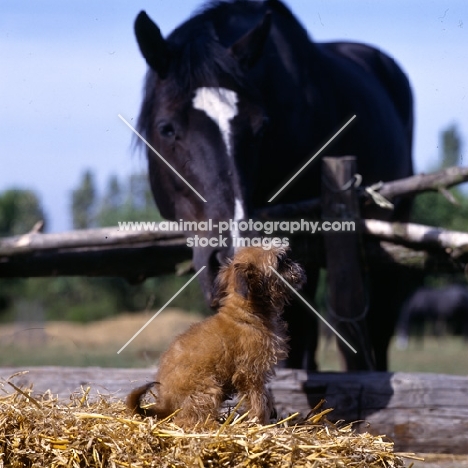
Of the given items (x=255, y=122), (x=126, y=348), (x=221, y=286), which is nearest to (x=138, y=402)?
(x=221, y=286)

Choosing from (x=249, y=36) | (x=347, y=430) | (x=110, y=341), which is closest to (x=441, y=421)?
(x=347, y=430)

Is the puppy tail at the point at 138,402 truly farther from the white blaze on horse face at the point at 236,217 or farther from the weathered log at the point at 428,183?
the weathered log at the point at 428,183

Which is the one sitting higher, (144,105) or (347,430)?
(144,105)

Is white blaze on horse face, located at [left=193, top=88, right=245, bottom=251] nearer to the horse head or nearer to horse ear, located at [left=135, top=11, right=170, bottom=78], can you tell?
the horse head

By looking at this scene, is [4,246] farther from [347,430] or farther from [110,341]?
[110,341]

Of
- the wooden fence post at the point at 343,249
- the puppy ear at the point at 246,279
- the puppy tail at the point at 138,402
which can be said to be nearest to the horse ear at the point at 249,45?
the wooden fence post at the point at 343,249

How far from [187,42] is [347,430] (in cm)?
297

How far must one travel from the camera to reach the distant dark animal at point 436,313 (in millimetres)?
27391

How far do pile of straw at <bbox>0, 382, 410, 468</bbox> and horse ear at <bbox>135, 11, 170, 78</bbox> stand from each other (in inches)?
110

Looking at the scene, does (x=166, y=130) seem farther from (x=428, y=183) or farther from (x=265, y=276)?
(x=265, y=276)

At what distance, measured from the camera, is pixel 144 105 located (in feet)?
18.2

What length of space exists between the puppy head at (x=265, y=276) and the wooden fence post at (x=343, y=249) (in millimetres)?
2026

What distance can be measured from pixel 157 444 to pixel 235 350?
544 millimetres

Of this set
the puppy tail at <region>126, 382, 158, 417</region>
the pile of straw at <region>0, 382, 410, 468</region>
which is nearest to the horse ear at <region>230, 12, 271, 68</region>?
the puppy tail at <region>126, 382, 158, 417</region>
